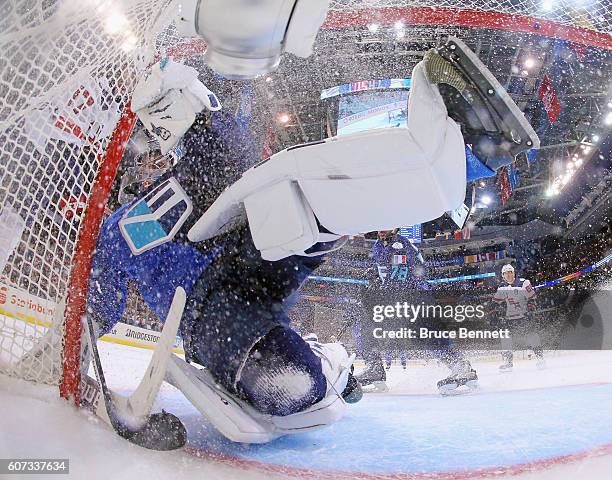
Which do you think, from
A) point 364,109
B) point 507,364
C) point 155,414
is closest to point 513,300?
point 507,364

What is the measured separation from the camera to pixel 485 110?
548 mm

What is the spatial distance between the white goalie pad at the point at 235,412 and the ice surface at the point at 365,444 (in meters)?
0.02

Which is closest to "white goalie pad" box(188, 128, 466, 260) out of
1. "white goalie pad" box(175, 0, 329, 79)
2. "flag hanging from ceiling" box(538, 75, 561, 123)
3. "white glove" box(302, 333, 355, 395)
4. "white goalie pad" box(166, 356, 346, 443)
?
"white goalie pad" box(175, 0, 329, 79)

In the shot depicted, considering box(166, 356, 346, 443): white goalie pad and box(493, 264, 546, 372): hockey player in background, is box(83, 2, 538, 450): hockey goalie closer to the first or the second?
box(166, 356, 346, 443): white goalie pad

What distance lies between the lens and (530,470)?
1.92 ft

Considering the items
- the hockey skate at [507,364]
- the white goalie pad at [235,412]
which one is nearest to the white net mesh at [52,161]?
the white goalie pad at [235,412]

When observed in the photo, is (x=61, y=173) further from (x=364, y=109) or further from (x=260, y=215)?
(x=364, y=109)

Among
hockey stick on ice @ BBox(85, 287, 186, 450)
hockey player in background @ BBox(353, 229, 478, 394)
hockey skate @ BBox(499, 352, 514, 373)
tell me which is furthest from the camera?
hockey player in background @ BBox(353, 229, 478, 394)

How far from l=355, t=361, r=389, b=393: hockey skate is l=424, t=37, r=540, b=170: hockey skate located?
1.22m

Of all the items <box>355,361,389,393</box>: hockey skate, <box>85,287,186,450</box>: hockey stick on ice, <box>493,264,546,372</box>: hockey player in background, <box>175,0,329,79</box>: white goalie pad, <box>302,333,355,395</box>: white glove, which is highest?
<box>175,0,329,79</box>: white goalie pad

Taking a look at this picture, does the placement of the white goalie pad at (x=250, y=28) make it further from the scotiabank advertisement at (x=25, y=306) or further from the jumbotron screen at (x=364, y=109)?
the jumbotron screen at (x=364, y=109)

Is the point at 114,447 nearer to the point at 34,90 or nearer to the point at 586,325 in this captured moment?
the point at 34,90

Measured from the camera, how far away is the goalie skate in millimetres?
535

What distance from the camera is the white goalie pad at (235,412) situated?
723mm
